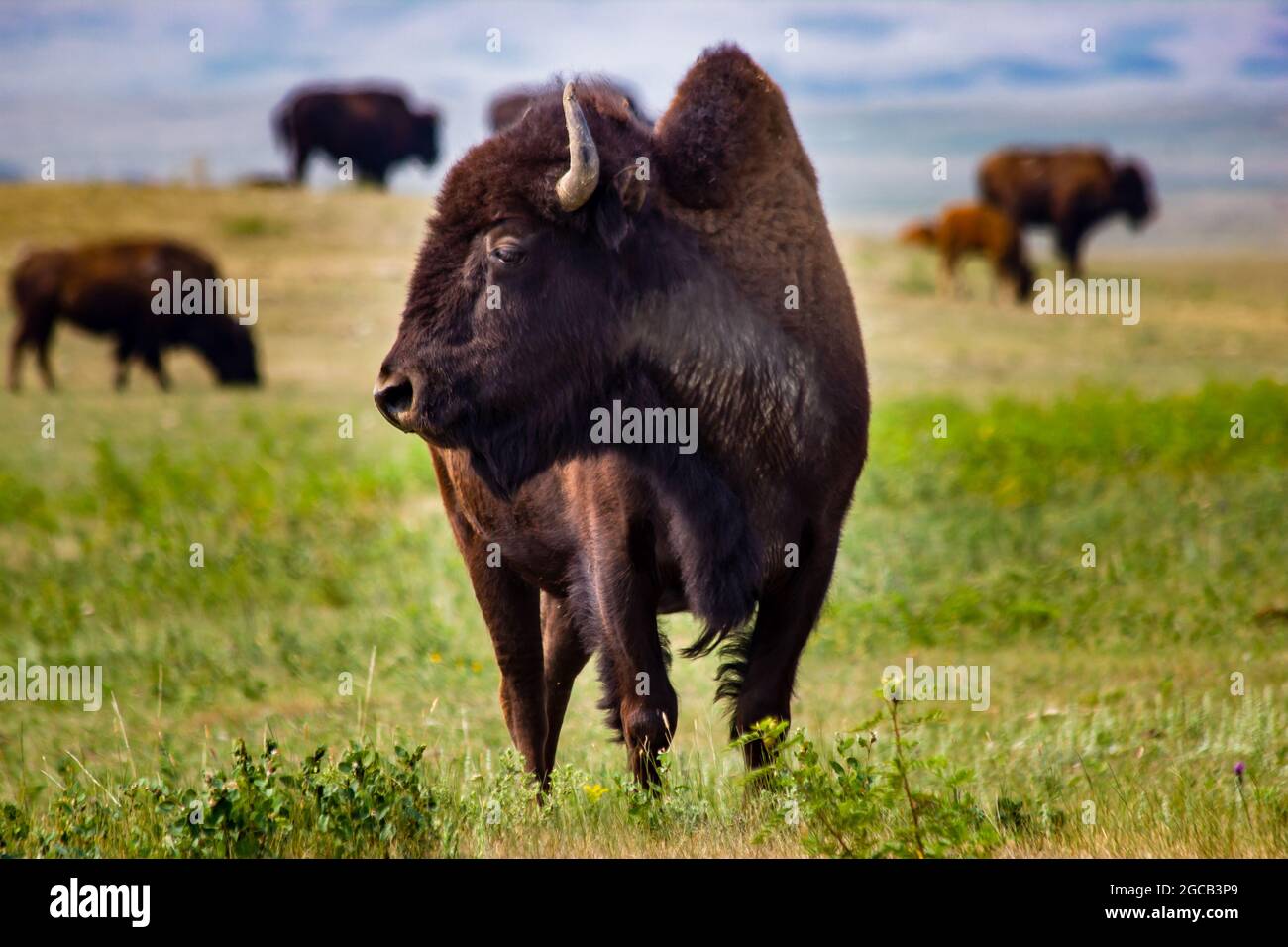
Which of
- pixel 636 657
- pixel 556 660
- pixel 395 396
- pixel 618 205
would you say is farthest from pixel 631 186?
pixel 556 660

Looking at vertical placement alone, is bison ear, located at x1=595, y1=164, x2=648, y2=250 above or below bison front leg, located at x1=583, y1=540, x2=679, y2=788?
above

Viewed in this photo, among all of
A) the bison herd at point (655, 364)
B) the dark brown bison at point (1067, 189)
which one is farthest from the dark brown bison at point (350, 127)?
A: the bison herd at point (655, 364)

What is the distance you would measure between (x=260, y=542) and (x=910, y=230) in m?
36.9

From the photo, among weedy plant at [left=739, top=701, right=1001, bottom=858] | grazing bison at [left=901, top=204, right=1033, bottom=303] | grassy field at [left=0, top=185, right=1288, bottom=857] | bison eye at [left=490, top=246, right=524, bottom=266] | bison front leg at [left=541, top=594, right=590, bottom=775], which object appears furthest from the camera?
grazing bison at [left=901, top=204, right=1033, bottom=303]

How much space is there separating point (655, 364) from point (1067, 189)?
4126 cm

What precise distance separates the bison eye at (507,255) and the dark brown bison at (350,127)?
169 feet

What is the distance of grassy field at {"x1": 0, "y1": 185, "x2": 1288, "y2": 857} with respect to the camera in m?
5.04

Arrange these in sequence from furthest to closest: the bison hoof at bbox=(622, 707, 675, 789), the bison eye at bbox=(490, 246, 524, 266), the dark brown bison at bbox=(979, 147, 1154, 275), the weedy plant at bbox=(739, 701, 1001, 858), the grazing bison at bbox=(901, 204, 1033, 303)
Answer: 1. the dark brown bison at bbox=(979, 147, 1154, 275)
2. the grazing bison at bbox=(901, 204, 1033, 303)
3. the bison hoof at bbox=(622, 707, 675, 789)
4. the bison eye at bbox=(490, 246, 524, 266)
5. the weedy plant at bbox=(739, 701, 1001, 858)

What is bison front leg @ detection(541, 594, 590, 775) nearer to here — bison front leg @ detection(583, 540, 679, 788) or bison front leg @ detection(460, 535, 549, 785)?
bison front leg @ detection(460, 535, 549, 785)

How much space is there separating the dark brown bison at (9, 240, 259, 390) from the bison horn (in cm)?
2302

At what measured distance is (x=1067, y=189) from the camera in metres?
44.3

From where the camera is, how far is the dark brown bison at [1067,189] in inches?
1741

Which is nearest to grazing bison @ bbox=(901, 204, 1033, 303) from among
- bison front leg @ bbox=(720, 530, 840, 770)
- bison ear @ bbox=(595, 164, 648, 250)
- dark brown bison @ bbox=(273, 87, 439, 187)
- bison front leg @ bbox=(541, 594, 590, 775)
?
dark brown bison @ bbox=(273, 87, 439, 187)

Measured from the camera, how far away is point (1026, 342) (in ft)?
90.8
